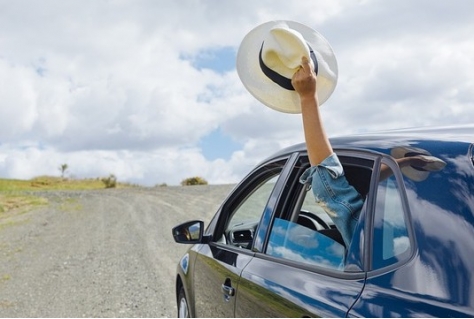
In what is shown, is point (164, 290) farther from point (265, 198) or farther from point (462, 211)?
point (462, 211)

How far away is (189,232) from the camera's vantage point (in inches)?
176

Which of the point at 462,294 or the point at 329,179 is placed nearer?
the point at 462,294

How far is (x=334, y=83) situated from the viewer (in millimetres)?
3090

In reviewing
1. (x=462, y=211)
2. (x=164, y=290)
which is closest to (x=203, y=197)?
(x=164, y=290)

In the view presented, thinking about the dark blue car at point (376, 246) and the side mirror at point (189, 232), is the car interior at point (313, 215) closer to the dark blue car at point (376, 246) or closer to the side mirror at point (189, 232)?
the dark blue car at point (376, 246)

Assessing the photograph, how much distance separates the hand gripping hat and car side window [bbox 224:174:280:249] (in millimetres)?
678

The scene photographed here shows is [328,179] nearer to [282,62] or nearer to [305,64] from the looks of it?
[305,64]

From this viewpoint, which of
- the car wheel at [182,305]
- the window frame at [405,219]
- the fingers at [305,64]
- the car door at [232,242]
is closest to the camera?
the window frame at [405,219]

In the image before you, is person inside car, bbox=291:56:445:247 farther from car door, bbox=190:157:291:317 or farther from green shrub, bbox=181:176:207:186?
green shrub, bbox=181:176:207:186

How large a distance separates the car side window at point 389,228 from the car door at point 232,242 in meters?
1.08

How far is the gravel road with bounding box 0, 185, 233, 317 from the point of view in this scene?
8.55m

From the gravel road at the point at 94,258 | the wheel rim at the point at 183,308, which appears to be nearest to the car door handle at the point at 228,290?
the wheel rim at the point at 183,308

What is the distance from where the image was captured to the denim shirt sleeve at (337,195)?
262cm

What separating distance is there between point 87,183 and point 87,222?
26.4m
